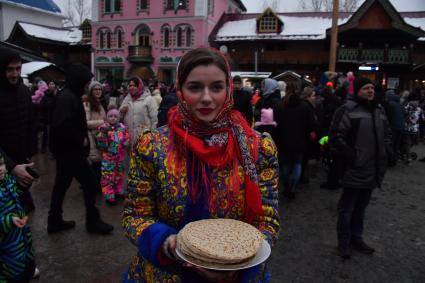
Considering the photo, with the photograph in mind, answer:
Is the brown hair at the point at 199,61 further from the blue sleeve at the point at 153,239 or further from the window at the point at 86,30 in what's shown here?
the window at the point at 86,30

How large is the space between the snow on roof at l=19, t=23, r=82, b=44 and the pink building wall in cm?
443

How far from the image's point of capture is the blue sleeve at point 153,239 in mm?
1434

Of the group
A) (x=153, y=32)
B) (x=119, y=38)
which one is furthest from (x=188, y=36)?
(x=119, y=38)

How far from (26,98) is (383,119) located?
385cm

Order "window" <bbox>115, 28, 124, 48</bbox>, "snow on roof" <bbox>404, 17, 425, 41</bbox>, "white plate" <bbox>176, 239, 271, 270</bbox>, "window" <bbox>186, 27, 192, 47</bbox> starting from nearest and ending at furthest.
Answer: "white plate" <bbox>176, 239, 271, 270</bbox> < "snow on roof" <bbox>404, 17, 425, 41</bbox> < "window" <bbox>186, 27, 192, 47</bbox> < "window" <bbox>115, 28, 124, 48</bbox>

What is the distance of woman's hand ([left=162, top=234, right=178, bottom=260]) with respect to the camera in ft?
4.60

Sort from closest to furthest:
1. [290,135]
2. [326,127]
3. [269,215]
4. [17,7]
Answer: [269,215] → [290,135] → [326,127] → [17,7]

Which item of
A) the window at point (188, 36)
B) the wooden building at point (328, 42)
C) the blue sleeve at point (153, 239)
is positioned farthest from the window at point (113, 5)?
the blue sleeve at point (153, 239)

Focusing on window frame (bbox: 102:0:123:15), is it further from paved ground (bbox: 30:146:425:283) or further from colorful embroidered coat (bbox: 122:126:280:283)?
colorful embroidered coat (bbox: 122:126:280:283)

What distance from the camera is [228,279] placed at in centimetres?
139

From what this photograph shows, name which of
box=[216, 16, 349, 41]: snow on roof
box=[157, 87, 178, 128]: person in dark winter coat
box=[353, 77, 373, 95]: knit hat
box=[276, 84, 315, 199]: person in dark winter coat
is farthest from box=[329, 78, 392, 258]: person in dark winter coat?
box=[216, 16, 349, 41]: snow on roof

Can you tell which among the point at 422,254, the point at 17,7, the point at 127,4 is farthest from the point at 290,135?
the point at 17,7

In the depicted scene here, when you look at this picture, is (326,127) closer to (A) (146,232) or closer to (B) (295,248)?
(B) (295,248)

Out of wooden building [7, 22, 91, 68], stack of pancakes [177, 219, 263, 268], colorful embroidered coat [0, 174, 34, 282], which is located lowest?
colorful embroidered coat [0, 174, 34, 282]
